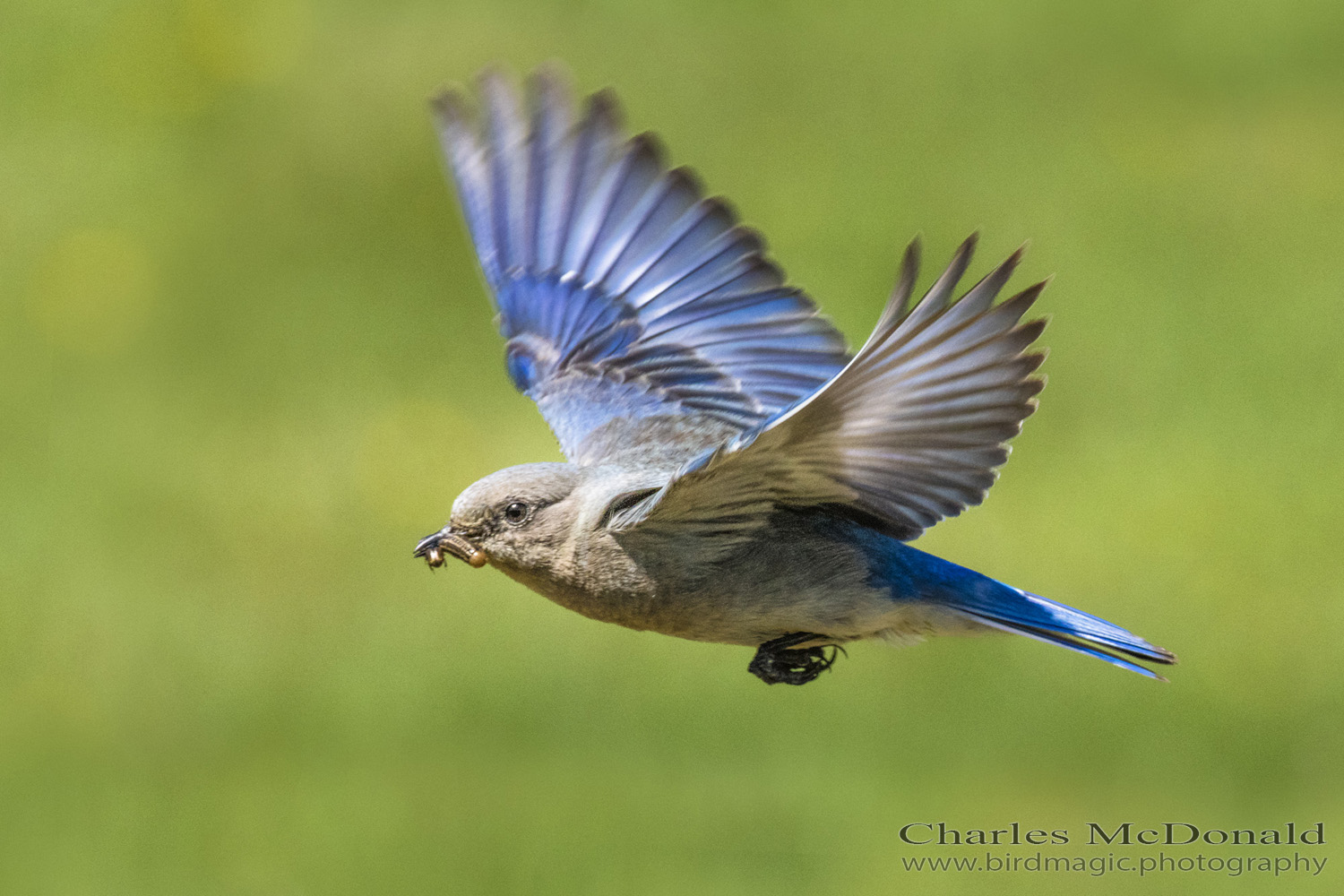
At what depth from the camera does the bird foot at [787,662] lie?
18.9ft

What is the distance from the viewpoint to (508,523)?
5.68 metres

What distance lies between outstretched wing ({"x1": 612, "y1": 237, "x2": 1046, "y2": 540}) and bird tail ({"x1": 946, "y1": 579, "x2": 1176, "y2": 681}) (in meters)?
0.36

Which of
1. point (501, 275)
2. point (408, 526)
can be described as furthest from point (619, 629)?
point (501, 275)

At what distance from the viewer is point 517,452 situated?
11.8m

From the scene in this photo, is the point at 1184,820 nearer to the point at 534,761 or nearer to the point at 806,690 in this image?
the point at 806,690

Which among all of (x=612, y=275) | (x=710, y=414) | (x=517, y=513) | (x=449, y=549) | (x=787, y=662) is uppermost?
(x=612, y=275)

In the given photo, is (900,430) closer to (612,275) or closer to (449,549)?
(449,549)

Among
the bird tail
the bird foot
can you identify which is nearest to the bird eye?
the bird foot

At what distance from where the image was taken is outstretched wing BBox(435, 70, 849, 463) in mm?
6898

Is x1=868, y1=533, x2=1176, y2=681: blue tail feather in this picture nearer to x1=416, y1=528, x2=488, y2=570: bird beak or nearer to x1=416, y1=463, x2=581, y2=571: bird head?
x1=416, y1=463, x2=581, y2=571: bird head

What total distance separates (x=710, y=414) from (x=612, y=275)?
87 centimetres

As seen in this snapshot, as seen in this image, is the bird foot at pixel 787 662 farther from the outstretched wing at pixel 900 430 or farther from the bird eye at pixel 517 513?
the bird eye at pixel 517 513

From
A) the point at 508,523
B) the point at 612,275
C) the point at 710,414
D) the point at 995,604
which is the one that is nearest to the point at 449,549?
the point at 508,523

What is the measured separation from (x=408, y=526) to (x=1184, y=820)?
452cm
